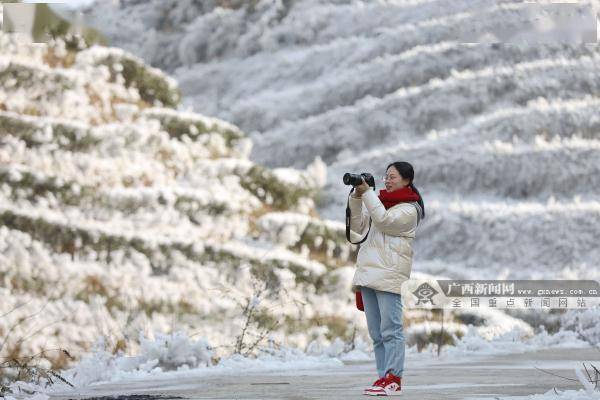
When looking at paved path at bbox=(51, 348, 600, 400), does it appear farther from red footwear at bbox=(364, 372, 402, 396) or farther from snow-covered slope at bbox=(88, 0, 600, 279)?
snow-covered slope at bbox=(88, 0, 600, 279)

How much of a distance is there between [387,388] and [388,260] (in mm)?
721

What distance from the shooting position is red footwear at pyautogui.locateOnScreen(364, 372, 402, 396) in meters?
6.33

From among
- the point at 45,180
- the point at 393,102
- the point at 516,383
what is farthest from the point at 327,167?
the point at 516,383

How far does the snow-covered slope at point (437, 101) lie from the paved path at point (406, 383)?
60.4 feet

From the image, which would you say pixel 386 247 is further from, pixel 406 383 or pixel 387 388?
pixel 406 383

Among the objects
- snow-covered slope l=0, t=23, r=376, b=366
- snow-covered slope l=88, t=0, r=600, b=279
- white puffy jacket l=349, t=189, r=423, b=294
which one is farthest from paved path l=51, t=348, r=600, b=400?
snow-covered slope l=88, t=0, r=600, b=279

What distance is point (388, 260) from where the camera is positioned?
250 inches

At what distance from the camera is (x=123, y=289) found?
54.3ft

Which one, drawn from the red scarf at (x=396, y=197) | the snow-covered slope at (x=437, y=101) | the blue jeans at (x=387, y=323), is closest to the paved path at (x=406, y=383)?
the blue jeans at (x=387, y=323)

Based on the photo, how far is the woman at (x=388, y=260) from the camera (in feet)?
20.7

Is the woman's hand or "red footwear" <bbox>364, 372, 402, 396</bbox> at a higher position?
the woman's hand

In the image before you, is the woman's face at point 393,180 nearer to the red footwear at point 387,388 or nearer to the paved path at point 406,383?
the red footwear at point 387,388

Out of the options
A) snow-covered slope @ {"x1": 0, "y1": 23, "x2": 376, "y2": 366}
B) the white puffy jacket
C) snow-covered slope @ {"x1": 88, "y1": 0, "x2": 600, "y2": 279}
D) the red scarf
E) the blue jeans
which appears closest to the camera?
the white puffy jacket

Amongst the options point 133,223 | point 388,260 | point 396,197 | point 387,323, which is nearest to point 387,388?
point 387,323
